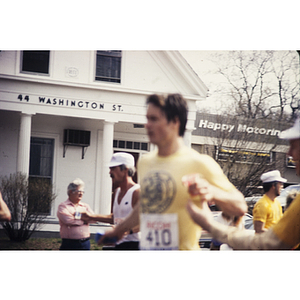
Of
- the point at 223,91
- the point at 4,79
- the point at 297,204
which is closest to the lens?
the point at 297,204

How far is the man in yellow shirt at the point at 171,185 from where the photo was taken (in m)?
4.40

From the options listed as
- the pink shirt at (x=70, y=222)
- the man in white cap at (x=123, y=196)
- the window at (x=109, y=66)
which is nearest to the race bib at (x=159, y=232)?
the man in white cap at (x=123, y=196)

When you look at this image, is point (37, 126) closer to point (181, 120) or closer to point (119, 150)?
point (119, 150)

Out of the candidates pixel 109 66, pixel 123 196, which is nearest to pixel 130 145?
pixel 123 196

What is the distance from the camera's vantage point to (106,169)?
4.95 metres

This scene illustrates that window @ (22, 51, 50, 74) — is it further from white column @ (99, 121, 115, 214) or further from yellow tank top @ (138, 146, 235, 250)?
yellow tank top @ (138, 146, 235, 250)

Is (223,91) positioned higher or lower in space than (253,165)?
higher

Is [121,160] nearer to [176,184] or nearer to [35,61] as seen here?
[176,184]

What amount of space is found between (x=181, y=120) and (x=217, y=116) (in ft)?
2.63

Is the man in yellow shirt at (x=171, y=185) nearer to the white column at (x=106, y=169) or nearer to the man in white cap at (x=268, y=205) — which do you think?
the white column at (x=106, y=169)

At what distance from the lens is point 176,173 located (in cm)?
440

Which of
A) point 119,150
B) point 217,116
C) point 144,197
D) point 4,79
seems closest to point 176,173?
point 144,197

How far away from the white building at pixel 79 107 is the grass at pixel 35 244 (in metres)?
0.14

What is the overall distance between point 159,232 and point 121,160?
0.88 meters
